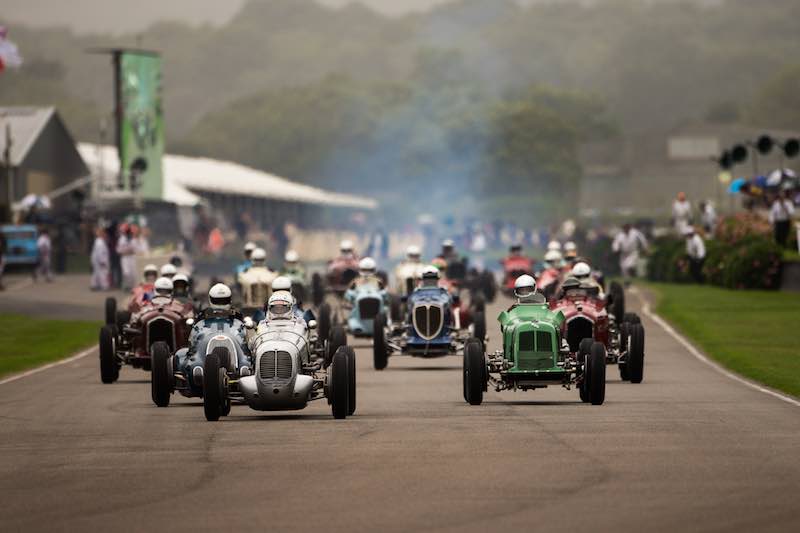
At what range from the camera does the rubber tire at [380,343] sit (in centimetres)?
3070

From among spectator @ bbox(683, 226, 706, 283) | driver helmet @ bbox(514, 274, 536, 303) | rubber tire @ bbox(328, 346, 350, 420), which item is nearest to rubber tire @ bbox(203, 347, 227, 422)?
rubber tire @ bbox(328, 346, 350, 420)

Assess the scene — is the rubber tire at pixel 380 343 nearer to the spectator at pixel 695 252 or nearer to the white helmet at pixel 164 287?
the white helmet at pixel 164 287

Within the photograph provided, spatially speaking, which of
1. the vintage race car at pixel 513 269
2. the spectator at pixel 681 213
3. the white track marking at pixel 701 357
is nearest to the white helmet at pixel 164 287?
the white track marking at pixel 701 357

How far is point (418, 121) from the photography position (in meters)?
171

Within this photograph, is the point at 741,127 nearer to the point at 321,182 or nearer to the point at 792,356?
the point at 321,182

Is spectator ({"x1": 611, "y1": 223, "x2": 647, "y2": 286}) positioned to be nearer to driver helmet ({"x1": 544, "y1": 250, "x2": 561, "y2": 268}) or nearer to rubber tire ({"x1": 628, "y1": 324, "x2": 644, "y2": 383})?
driver helmet ({"x1": 544, "y1": 250, "x2": 561, "y2": 268})

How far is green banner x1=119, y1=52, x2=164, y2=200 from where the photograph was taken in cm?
7481

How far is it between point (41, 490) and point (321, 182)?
566 ft

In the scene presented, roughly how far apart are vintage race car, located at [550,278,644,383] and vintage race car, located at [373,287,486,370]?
2.66 m

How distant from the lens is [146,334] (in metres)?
27.8

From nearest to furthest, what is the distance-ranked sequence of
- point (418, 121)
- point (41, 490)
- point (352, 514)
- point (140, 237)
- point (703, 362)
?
point (352, 514)
point (41, 490)
point (703, 362)
point (140, 237)
point (418, 121)

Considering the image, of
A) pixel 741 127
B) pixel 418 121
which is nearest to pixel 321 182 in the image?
pixel 418 121

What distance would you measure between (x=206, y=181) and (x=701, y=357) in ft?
221

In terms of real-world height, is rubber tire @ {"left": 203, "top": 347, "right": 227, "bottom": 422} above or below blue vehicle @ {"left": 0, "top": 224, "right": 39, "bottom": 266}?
below
